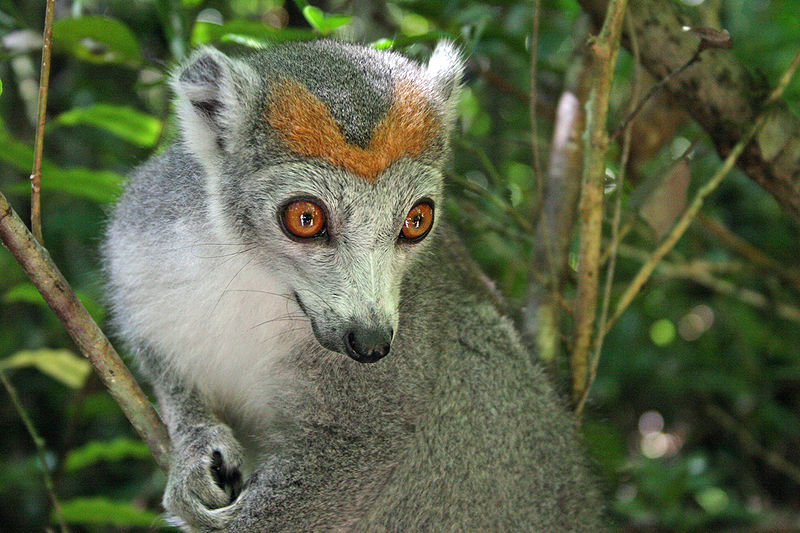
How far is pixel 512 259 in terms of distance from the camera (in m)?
5.00

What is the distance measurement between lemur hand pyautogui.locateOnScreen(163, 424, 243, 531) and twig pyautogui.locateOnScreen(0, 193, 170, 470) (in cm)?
11

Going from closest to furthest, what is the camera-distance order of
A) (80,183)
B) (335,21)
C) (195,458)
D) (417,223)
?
(417,223) → (195,458) → (335,21) → (80,183)

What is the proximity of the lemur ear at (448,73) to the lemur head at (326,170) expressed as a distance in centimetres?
10

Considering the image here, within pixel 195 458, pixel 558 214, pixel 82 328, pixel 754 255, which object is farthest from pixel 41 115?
pixel 754 255

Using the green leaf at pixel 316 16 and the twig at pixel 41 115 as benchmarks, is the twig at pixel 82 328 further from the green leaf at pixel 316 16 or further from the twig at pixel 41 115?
the green leaf at pixel 316 16

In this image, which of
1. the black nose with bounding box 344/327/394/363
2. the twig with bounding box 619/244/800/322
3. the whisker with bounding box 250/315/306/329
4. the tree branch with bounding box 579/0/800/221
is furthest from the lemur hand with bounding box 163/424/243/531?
the twig with bounding box 619/244/800/322

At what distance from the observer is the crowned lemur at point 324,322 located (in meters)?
3.03

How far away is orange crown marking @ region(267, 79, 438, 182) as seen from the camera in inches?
119

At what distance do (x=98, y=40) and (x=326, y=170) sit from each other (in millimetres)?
2189

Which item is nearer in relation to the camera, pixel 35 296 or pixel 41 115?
pixel 41 115

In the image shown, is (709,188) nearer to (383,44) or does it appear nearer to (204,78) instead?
(383,44)

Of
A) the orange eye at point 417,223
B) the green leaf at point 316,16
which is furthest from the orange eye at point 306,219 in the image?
the green leaf at point 316,16

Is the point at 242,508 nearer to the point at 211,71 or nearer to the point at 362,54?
the point at 211,71

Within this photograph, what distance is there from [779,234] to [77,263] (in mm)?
6155
